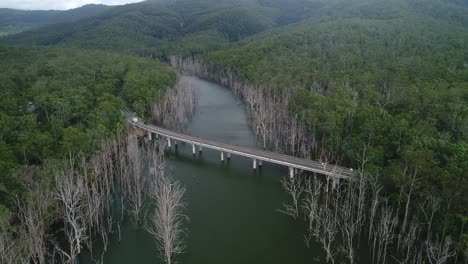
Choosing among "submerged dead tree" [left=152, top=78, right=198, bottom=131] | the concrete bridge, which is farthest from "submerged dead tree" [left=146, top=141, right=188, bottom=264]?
"submerged dead tree" [left=152, top=78, right=198, bottom=131]

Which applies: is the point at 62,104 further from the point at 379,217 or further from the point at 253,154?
the point at 379,217

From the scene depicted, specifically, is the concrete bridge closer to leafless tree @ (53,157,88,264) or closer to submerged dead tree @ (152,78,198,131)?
submerged dead tree @ (152,78,198,131)

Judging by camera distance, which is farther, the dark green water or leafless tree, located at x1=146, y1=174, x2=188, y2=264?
the dark green water

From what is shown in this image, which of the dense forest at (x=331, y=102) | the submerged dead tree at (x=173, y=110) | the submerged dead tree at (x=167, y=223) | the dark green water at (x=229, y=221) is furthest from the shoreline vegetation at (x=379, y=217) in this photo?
the submerged dead tree at (x=173, y=110)

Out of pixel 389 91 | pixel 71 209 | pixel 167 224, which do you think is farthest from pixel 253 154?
pixel 389 91

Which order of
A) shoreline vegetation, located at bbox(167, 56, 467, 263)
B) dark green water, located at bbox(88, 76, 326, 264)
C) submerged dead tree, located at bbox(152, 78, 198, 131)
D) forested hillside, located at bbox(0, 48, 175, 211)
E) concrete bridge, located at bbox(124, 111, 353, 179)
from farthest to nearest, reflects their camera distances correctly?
submerged dead tree, located at bbox(152, 78, 198, 131) → concrete bridge, located at bbox(124, 111, 353, 179) → forested hillside, located at bbox(0, 48, 175, 211) → dark green water, located at bbox(88, 76, 326, 264) → shoreline vegetation, located at bbox(167, 56, 467, 263)

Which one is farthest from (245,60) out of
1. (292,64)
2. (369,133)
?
(369,133)
